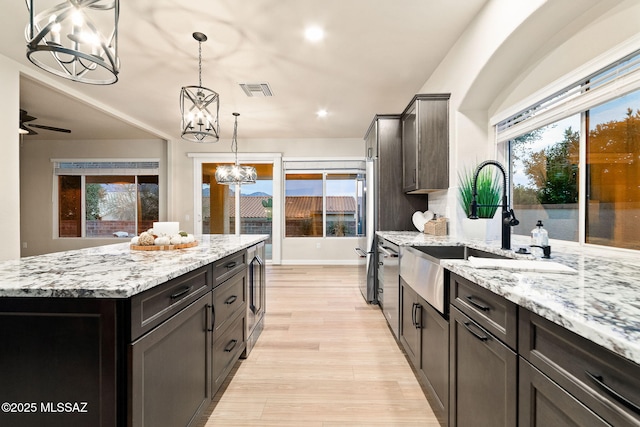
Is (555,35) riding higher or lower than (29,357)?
higher

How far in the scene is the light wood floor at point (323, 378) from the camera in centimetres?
167

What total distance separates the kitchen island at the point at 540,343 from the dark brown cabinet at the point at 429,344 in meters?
0.01

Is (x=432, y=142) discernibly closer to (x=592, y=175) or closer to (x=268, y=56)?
(x=592, y=175)

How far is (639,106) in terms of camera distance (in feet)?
4.82

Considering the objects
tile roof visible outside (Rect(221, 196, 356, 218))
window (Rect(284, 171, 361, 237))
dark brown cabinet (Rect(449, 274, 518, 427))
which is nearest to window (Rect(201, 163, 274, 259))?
tile roof visible outside (Rect(221, 196, 356, 218))

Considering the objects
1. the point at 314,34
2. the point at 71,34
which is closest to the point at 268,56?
the point at 314,34

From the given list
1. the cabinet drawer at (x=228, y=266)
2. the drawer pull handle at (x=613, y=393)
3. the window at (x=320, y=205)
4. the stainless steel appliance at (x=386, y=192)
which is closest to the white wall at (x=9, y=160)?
the cabinet drawer at (x=228, y=266)

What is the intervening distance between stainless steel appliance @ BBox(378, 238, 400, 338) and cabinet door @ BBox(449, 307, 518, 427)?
1.11 m

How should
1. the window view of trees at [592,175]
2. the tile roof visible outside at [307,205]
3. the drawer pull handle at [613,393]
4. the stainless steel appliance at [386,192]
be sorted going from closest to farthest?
the drawer pull handle at [613,393], the window view of trees at [592,175], the stainless steel appliance at [386,192], the tile roof visible outside at [307,205]

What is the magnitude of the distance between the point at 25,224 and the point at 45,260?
7.56 meters

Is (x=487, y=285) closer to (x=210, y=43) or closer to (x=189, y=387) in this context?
(x=189, y=387)

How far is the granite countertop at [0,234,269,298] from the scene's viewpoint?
90 centimetres

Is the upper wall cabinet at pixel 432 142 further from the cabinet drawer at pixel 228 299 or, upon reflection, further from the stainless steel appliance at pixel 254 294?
the cabinet drawer at pixel 228 299

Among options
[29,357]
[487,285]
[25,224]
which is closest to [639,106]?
[487,285]
